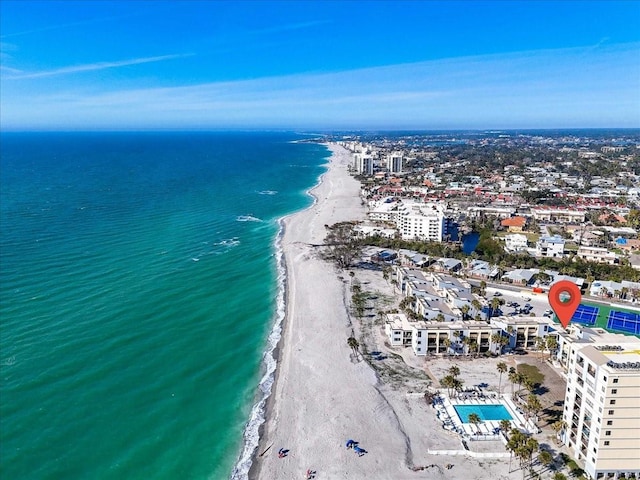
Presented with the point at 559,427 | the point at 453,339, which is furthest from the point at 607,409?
the point at 453,339

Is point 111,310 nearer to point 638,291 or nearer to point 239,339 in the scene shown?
point 239,339

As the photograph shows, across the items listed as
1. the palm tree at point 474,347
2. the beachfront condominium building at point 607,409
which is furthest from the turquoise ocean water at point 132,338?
the beachfront condominium building at point 607,409

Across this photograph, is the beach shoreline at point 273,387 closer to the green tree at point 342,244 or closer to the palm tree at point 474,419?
the green tree at point 342,244

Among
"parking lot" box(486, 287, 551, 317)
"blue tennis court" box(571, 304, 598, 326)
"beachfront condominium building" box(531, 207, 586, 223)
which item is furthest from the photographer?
"beachfront condominium building" box(531, 207, 586, 223)

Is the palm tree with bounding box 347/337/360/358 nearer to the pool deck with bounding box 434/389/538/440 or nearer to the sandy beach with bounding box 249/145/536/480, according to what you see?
the sandy beach with bounding box 249/145/536/480

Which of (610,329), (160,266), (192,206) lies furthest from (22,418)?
(192,206)

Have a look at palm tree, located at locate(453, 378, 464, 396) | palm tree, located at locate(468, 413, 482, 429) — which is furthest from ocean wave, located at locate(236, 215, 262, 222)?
palm tree, located at locate(468, 413, 482, 429)
